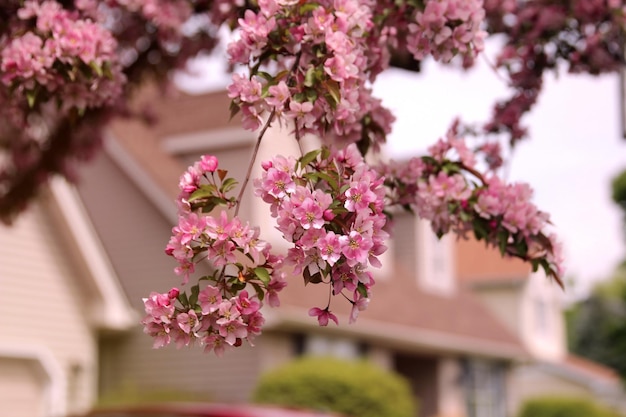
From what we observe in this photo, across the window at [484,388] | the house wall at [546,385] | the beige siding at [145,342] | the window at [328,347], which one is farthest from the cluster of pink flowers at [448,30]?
the house wall at [546,385]

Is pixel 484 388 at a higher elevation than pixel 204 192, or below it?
higher

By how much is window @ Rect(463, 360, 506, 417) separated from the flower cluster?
21.5 m

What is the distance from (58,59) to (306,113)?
1.76 m

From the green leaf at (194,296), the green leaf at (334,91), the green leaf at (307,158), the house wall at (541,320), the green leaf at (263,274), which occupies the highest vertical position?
the house wall at (541,320)

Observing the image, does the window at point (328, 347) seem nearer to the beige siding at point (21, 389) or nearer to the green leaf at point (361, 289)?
the beige siding at point (21, 389)

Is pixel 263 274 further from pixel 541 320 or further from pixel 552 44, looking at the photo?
pixel 541 320

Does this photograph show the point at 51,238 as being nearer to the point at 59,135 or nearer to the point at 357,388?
the point at 357,388

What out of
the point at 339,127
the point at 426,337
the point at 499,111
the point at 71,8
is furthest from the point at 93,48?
the point at 426,337

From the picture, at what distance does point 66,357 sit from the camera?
14672 millimetres

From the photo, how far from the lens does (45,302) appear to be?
1445 centimetres

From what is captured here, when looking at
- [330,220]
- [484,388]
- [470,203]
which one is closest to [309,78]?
[330,220]

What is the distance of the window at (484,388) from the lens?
26578mm

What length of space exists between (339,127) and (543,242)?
1279 millimetres

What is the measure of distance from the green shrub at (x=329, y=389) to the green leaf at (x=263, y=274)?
1287 centimetres
